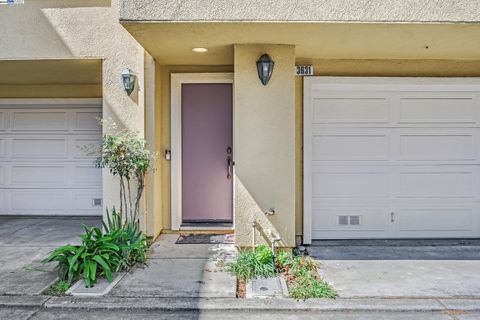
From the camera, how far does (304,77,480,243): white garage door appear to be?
20.0ft

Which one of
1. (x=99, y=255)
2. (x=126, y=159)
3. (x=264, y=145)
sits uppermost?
(x=264, y=145)

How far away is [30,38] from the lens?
5883mm

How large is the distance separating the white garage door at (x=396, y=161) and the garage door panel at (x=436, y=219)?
0.02 meters

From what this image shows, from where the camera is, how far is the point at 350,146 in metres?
6.13

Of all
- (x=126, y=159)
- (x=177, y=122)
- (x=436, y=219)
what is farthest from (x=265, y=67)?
(x=436, y=219)

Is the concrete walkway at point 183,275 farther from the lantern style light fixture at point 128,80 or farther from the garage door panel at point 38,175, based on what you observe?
the garage door panel at point 38,175

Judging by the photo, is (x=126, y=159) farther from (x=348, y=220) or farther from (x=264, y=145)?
(x=348, y=220)

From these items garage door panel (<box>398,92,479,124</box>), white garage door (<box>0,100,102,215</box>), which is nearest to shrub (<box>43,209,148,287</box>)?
white garage door (<box>0,100,102,215</box>)

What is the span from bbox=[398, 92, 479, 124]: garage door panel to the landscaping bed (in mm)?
2919

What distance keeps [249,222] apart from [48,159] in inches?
200

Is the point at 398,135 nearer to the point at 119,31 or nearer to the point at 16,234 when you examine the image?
the point at 119,31

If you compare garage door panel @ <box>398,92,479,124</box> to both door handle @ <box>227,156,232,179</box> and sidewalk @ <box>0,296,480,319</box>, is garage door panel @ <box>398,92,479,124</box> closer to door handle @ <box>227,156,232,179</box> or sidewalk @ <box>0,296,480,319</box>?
door handle @ <box>227,156,232,179</box>

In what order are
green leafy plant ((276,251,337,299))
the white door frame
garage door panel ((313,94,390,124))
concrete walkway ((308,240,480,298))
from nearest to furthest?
green leafy plant ((276,251,337,299)) → concrete walkway ((308,240,480,298)) → garage door panel ((313,94,390,124)) → the white door frame

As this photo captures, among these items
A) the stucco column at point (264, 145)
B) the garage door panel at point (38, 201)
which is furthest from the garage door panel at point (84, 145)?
the stucco column at point (264, 145)
